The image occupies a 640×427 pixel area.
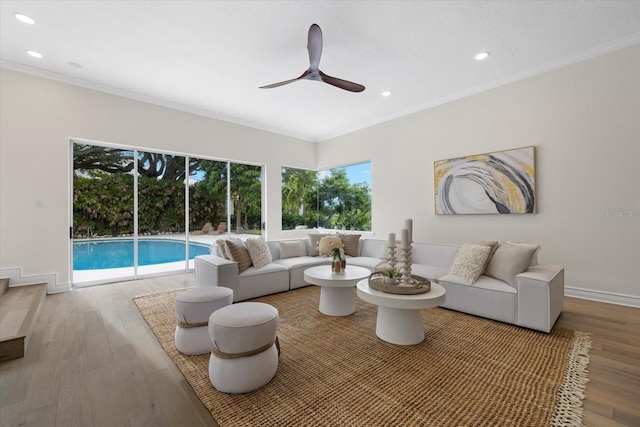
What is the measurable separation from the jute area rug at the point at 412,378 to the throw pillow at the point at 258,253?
3.93ft

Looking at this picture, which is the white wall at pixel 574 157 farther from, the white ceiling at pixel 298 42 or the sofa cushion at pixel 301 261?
the sofa cushion at pixel 301 261

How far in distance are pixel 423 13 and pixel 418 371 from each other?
126 inches

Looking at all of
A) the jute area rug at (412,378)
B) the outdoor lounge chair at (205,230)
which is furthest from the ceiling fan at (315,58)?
the outdoor lounge chair at (205,230)

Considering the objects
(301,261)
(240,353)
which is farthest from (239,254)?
(240,353)

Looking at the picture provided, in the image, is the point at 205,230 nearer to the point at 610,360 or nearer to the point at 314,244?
the point at 314,244

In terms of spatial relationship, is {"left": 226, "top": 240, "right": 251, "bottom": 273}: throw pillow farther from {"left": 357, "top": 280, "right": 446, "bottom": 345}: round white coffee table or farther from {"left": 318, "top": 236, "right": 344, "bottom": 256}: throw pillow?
{"left": 357, "top": 280, "right": 446, "bottom": 345}: round white coffee table

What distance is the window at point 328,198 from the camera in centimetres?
629

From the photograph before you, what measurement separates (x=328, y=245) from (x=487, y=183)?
2664mm

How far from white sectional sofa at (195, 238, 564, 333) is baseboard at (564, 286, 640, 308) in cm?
86

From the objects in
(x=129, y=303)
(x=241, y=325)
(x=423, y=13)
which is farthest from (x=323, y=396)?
(x=423, y=13)

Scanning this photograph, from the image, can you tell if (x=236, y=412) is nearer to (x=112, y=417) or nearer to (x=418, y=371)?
(x=112, y=417)

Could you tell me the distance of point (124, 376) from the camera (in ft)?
6.36

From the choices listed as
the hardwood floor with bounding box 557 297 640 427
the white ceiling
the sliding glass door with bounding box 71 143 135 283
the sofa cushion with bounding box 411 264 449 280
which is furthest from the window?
the hardwood floor with bounding box 557 297 640 427

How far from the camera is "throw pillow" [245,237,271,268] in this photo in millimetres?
3834
